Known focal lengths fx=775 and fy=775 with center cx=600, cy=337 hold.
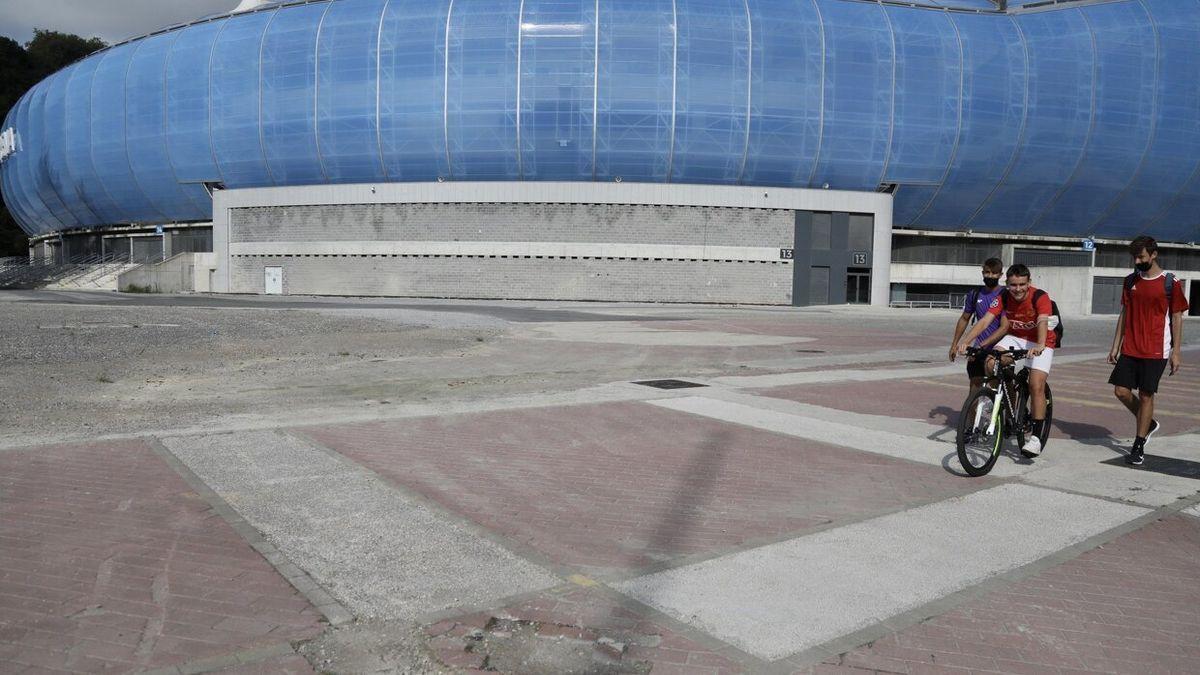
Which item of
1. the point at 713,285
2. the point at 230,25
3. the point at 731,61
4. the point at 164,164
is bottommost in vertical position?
the point at 713,285

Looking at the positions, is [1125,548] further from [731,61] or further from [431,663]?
[731,61]

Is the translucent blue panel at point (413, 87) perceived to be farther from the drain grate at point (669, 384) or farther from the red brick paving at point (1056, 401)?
the red brick paving at point (1056, 401)

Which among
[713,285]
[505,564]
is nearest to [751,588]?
[505,564]

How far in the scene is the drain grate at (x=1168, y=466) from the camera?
23.1ft

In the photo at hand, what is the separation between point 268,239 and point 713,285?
99.1 feet

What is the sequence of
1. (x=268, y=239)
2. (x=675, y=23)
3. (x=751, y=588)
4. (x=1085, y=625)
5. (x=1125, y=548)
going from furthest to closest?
1. (x=268, y=239)
2. (x=675, y=23)
3. (x=1125, y=548)
4. (x=751, y=588)
5. (x=1085, y=625)

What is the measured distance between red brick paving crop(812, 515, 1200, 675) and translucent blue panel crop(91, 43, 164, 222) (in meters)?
67.9

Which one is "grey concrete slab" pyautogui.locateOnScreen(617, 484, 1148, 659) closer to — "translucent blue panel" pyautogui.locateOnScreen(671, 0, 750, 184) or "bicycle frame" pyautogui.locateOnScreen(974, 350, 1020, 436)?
"bicycle frame" pyautogui.locateOnScreen(974, 350, 1020, 436)

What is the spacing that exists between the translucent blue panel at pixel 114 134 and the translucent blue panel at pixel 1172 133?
71.9 meters

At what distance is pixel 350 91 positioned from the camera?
49.9 metres

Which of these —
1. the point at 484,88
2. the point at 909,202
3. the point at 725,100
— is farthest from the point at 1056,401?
the point at 909,202

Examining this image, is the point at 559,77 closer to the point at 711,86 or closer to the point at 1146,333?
the point at 711,86

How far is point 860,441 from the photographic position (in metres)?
8.19

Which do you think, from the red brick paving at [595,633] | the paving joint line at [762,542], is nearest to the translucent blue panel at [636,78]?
the paving joint line at [762,542]
